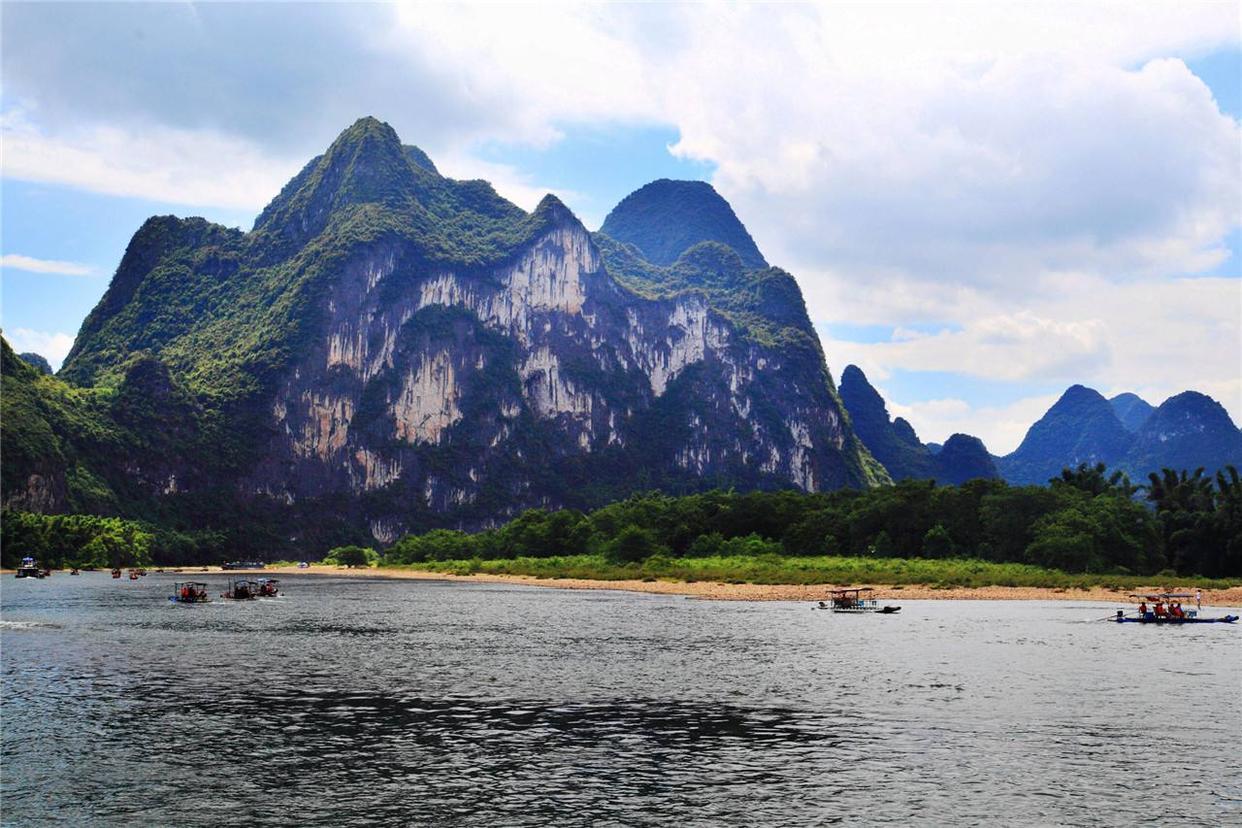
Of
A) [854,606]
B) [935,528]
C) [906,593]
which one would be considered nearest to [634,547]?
[935,528]

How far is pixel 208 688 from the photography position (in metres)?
40.4

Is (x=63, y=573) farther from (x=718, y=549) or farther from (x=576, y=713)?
(x=576, y=713)

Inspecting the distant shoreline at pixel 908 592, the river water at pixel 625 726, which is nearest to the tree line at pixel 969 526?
the distant shoreline at pixel 908 592

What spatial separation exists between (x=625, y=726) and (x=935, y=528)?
297 ft

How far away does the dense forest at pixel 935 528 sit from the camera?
104 metres

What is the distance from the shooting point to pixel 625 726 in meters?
32.8

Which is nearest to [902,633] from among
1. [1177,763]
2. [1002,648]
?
[1002,648]

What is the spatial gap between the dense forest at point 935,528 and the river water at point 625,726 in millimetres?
42598

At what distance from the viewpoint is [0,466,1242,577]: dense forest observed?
104m

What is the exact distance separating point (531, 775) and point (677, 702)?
1179 centimetres

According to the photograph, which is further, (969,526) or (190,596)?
(969,526)

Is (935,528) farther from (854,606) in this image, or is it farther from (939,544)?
(854,606)

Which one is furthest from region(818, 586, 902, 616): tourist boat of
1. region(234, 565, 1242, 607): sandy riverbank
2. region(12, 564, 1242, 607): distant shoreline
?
region(12, 564, 1242, 607): distant shoreline

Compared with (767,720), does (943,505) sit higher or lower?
higher
